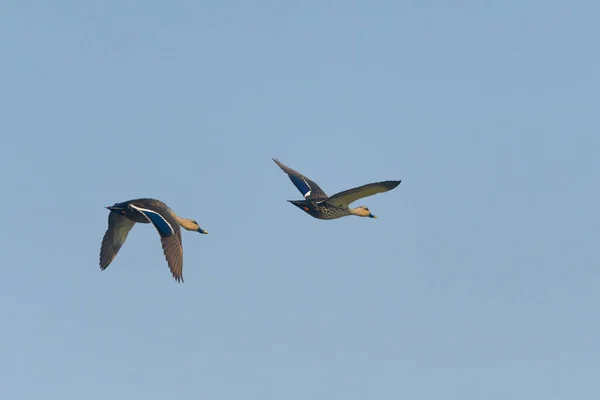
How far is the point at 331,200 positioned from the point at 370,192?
348 centimetres

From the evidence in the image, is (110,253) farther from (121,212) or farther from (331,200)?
(331,200)

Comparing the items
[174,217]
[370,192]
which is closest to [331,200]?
[370,192]

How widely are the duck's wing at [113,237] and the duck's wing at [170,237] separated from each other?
467 cm

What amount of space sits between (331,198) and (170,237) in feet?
28.5

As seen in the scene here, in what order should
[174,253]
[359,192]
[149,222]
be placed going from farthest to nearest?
[149,222] → [359,192] → [174,253]

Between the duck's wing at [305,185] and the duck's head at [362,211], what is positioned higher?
the duck's wing at [305,185]

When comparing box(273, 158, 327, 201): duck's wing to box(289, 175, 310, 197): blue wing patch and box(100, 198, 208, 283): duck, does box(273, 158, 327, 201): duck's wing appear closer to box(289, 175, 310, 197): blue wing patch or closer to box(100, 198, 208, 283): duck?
box(289, 175, 310, 197): blue wing patch

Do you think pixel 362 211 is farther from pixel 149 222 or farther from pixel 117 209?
pixel 117 209

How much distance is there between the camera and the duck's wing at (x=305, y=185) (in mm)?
61906

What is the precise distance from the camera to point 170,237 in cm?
5241

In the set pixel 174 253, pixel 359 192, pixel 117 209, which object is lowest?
pixel 174 253

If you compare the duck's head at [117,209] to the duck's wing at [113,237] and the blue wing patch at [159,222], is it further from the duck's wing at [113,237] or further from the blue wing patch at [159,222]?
the duck's wing at [113,237]

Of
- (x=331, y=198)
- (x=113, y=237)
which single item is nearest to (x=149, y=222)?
(x=113, y=237)

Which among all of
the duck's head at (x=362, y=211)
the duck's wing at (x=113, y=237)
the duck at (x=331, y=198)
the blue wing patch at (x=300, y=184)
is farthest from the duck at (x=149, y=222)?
the duck's head at (x=362, y=211)
